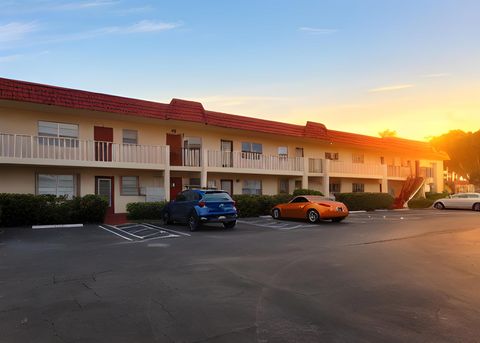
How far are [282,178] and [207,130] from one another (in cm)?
752

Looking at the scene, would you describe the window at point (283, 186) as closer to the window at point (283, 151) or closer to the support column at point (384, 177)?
the window at point (283, 151)

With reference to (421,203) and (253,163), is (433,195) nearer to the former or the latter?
(421,203)

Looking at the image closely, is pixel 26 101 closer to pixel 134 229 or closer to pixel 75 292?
pixel 134 229

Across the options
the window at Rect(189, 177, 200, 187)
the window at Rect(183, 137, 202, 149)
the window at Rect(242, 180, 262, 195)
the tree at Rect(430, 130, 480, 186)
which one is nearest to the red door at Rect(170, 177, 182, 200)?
the window at Rect(189, 177, 200, 187)

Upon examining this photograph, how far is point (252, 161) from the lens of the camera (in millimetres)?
26281

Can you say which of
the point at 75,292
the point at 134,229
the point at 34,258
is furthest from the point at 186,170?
the point at 75,292

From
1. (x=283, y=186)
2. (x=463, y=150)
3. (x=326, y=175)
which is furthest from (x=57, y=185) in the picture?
(x=463, y=150)

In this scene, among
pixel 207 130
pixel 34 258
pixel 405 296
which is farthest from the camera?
pixel 207 130

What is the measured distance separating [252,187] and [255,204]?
553 centimetres

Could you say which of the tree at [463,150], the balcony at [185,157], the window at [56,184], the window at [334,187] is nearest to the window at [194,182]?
the balcony at [185,157]

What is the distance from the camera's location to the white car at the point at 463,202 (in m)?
30.5

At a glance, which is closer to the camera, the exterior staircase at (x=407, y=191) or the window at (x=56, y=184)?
the window at (x=56, y=184)

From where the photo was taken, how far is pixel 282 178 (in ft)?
99.3

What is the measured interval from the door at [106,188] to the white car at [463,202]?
25123 millimetres
